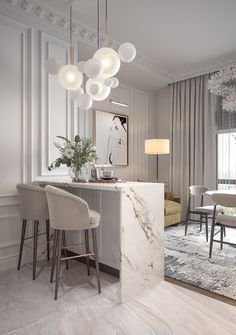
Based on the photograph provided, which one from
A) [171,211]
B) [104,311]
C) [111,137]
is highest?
[111,137]

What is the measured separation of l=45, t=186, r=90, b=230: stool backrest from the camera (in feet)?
7.28

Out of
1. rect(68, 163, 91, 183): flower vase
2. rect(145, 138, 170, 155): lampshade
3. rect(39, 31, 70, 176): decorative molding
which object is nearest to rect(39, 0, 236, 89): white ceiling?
rect(39, 31, 70, 176): decorative molding

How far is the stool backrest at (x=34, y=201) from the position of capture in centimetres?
266

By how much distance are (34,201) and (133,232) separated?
1133 mm

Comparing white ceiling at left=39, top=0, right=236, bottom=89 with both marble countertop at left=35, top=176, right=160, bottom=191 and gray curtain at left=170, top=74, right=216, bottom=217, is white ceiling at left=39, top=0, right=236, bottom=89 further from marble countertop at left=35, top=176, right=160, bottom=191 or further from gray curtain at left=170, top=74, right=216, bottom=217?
marble countertop at left=35, top=176, right=160, bottom=191

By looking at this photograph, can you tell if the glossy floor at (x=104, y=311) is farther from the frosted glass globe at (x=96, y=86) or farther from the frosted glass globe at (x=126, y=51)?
the frosted glass globe at (x=126, y=51)

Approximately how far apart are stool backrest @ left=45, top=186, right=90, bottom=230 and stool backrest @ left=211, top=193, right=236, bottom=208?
165cm

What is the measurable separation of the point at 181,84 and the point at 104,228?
13.0 ft

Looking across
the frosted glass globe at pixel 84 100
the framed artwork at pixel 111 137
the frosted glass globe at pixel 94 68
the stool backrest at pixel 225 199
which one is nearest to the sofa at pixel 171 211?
the framed artwork at pixel 111 137

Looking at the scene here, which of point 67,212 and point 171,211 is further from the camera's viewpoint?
point 171,211

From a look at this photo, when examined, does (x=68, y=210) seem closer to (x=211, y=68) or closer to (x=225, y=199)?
(x=225, y=199)

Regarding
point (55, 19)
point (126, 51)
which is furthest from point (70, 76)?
point (55, 19)

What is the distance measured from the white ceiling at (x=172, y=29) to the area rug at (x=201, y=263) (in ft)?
10.3

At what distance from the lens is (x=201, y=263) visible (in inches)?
117
